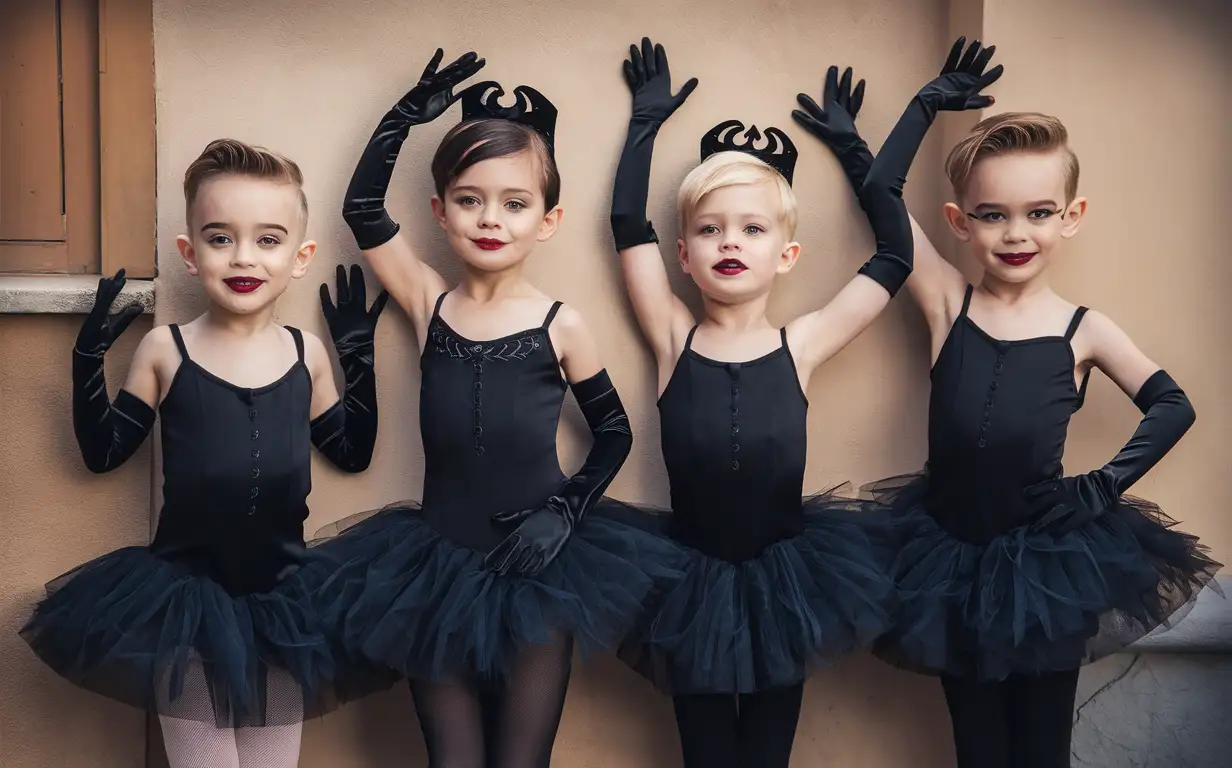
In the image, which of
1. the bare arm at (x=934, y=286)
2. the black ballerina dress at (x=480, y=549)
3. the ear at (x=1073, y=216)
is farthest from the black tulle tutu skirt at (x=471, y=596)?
the ear at (x=1073, y=216)

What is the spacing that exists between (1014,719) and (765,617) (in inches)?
29.4

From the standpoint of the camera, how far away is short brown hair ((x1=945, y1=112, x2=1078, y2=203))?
2.87 meters

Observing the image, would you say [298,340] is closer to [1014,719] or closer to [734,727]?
[734,727]

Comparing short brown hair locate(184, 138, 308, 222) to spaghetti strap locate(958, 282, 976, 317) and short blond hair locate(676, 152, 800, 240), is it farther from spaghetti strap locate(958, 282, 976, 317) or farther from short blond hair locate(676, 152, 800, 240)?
spaghetti strap locate(958, 282, 976, 317)

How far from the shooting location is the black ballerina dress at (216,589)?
2.53 m

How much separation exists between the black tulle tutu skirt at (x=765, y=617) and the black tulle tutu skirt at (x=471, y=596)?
8cm

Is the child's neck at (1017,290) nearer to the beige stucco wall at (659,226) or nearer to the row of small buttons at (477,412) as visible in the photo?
the beige stucco wall at (659,226)

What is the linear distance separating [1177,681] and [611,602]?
5.50 feet

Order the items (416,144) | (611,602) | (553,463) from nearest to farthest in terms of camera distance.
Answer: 1. (611,602)
2. (553,463)
3. (416,144)

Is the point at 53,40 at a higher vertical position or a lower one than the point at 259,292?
higher

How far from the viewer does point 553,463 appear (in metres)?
2.85

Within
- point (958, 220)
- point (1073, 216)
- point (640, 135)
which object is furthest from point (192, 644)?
point (1073, 216)

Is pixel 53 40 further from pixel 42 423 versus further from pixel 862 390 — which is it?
pixel 862 390

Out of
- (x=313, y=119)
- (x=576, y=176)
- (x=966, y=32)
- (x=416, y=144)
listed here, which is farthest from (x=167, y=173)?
(x=966, y=32)
